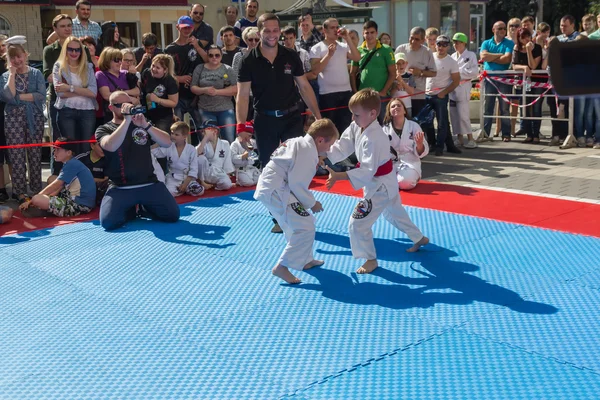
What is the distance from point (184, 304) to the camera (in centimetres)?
483

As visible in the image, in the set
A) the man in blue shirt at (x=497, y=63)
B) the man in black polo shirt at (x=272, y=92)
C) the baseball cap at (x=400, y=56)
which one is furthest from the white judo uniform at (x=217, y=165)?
the man in blue shirt at (x=497, y=63)

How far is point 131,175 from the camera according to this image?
712 cm

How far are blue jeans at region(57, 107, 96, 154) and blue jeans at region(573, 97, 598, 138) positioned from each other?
7.50 meters

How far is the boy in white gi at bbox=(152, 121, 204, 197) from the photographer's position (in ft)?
27.6

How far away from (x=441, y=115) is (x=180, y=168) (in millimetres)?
4360

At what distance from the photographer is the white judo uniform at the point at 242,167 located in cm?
898

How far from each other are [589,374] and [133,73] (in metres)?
6.76

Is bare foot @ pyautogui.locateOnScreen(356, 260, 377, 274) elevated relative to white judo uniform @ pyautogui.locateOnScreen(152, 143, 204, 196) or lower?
lower

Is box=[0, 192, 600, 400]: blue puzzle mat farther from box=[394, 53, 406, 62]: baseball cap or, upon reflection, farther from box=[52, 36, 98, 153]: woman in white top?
box=[394, 53, 406, 62]: baseball cap

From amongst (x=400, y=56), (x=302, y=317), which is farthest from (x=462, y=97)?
(x=302, y=317)

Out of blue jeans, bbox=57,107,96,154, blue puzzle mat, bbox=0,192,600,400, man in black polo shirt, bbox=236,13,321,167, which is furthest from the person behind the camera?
blue jeans, bbox=57,107,96,154

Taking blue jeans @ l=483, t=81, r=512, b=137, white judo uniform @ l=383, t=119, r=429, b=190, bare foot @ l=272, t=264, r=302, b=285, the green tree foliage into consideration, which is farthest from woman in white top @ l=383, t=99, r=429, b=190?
the green tree foliage

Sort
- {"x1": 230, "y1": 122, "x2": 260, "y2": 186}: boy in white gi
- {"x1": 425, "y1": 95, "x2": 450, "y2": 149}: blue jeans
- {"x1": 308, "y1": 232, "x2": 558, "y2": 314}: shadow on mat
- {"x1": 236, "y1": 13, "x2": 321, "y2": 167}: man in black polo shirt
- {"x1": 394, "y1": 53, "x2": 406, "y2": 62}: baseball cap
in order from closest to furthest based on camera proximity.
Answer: {"x1": 308, "y1": 232, "x2": 558, "y2": 314}: shadow on mat, {"x1": 236, "y1": 13, "x2": 321, "y2": 167}: man in black polo shirt, {"x1": 230, "y1": 122, "x2": 260, "y2": 186}: boy in white gi, {"x1": 394, "y1": 53, "x2": 406, "y2": 62}: baseball cap, {"x1": 425, "y1": 95, "x2": 450, "y2": 149}: blue jeans

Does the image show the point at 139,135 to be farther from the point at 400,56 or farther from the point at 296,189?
the point at 400,56
